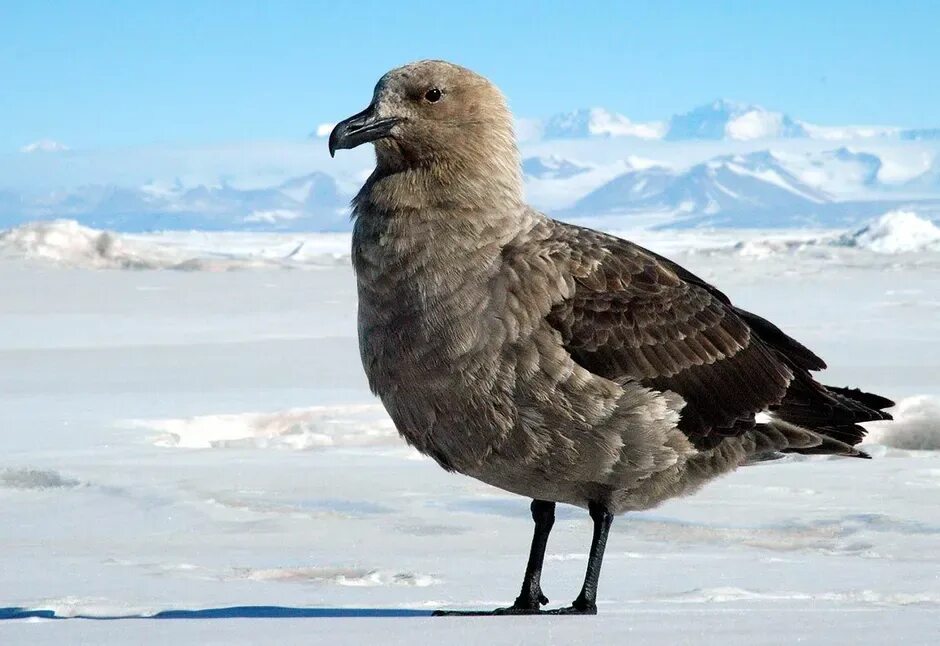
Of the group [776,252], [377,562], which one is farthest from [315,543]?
[776,252]

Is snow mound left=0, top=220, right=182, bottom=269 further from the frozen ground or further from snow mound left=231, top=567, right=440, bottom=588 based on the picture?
snow mound left=231, top=567, right=440, bottom=588

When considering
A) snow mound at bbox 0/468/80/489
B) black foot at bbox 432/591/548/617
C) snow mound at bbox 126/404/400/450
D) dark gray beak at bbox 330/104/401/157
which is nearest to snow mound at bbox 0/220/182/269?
snow mound at bbox 126/404/400/450

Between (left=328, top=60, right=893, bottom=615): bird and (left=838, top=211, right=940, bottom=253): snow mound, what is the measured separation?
30.0 meters

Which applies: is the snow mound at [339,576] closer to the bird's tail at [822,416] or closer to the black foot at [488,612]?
the black foot at [488,612]

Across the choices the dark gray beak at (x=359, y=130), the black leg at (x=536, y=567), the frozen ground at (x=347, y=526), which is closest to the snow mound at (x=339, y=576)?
the frozen ground at (x=347, y=526)

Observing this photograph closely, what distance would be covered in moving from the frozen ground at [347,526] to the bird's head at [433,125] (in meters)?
1.73

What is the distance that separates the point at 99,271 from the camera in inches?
1020

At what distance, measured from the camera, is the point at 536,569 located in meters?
5.20

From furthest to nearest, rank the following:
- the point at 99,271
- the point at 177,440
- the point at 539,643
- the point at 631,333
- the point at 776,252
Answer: the point at 776,252 < the point at 99,271 < the point at 177,440 < the point at 631,333 < the point at 539,643

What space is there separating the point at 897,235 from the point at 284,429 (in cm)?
2896

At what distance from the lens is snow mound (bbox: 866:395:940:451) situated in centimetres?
914

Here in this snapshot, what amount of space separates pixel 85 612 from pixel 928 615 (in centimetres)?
295

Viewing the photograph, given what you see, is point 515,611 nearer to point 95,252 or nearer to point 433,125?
point 433,125

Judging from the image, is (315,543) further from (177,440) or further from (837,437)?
(177,440)
